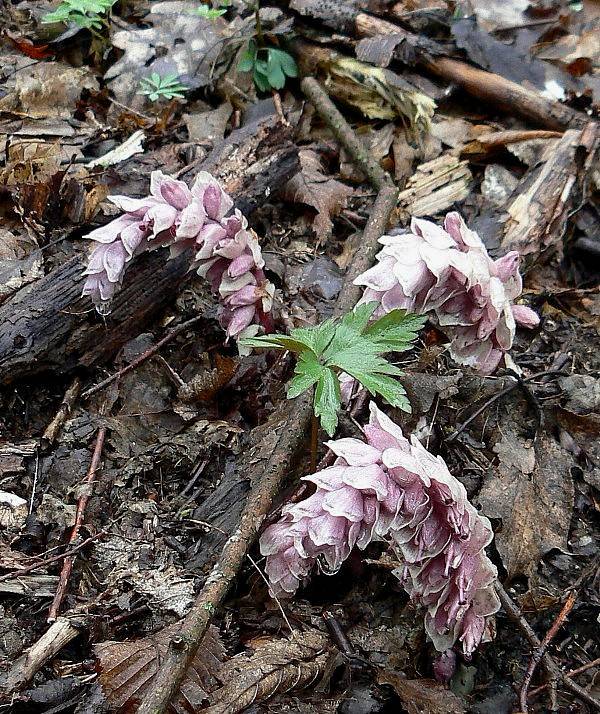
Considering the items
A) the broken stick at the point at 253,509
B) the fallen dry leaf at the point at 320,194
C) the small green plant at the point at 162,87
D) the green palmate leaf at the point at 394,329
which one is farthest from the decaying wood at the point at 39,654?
the small green plant at the point at 162,87

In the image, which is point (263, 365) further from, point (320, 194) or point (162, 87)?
point (162, 87)

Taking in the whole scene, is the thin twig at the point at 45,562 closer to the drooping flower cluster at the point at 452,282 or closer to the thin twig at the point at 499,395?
the drooping flower cluster at the point at 452,282

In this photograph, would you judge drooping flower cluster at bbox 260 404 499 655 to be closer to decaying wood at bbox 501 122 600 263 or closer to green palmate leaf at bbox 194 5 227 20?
decaying wood at bbox 501 122 600 263

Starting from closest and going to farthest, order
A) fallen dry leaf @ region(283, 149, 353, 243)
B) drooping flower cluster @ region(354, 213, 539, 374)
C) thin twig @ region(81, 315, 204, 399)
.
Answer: drooping flower cluster @ region(354, 213, 539, 374) < thin twig @ region(81, 315, 204, 399) < fallen dry leaf @ region(283, 149, 353, 243)

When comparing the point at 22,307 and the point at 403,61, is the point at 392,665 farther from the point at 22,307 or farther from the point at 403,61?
the point at 403,61

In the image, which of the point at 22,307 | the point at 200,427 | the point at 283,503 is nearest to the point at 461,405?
the point at 283,503

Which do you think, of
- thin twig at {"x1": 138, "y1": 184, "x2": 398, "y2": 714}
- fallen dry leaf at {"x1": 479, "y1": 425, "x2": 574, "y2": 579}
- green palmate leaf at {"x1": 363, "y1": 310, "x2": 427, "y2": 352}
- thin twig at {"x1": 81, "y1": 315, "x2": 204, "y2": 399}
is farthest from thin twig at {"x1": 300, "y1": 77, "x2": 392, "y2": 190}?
green palmate leaf at {"x1": 363, "y1": 310, "x2": 427, "y2": 352}
